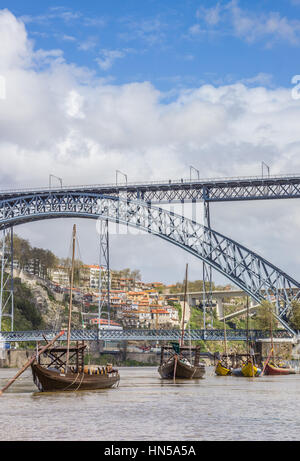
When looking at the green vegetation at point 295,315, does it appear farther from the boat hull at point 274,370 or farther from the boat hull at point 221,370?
the boat hull at point 221,370

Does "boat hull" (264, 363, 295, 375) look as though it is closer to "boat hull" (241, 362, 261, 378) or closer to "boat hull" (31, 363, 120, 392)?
"boat hull" (241, 362, 261, 378)

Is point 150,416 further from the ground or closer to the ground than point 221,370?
closer to the ground

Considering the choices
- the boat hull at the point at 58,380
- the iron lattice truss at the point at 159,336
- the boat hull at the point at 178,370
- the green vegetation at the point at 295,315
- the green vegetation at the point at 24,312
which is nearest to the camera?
the boat hull at the point at 58,380

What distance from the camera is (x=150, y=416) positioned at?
2622 cm

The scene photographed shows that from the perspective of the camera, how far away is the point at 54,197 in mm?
79000

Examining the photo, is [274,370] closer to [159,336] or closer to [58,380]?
[159,336]

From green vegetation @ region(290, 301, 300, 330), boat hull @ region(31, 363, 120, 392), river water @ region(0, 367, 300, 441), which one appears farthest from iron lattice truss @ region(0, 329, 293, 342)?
river water @ region(0, 367, 300, 441)

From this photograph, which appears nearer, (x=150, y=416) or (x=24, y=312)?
(x=150, y=416)

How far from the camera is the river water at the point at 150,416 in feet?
69.4

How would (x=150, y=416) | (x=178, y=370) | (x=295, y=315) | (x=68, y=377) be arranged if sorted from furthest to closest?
(x=295, y=315)
(x=178, y=370)
(x=68, y=377)
(x=150, y=416)

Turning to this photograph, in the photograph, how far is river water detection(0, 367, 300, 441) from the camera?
21141 millimetres

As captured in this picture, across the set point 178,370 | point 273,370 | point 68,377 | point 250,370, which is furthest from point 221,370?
point 68,377

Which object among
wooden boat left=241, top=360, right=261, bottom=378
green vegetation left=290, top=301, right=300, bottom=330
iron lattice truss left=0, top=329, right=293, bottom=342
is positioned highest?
green vegetation left=290, top=301, right=300, bottom=330

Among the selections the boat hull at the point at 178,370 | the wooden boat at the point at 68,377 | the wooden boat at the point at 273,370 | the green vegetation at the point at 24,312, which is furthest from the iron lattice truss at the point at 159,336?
the wooden boat at the point at 68,377
